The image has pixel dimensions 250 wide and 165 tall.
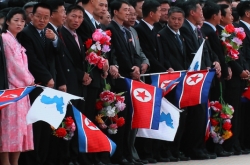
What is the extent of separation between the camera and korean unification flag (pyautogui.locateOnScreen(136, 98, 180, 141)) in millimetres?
11492

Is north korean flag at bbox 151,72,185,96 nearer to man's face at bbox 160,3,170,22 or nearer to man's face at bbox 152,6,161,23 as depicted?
man's face at bbox 152,6,161,23

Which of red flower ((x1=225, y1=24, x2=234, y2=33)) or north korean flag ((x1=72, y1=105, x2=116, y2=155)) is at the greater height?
red flower ((x1=225, y1=24, x2=234, y2=33))

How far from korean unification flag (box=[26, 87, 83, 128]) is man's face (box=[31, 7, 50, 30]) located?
1.02 m

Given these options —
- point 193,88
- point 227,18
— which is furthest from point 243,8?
point 193,88

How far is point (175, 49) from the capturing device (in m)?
12.3

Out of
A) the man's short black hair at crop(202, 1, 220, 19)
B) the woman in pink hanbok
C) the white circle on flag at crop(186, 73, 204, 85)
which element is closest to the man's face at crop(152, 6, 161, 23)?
the white circle on flag at crop(186, 73, 204, 85)

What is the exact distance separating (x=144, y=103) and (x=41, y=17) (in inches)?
80.8

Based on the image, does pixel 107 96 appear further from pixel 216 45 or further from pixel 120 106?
pixel 216 45

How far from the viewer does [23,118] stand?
988cm

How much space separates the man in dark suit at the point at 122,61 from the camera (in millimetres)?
11461

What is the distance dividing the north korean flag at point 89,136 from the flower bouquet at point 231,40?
11.3 ft

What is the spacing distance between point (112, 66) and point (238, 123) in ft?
10.1

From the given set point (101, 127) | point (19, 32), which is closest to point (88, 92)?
point (101, 127)

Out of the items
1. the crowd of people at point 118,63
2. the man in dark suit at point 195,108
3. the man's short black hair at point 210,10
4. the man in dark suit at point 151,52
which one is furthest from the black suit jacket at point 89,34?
the man's short black hair at point 210,10
